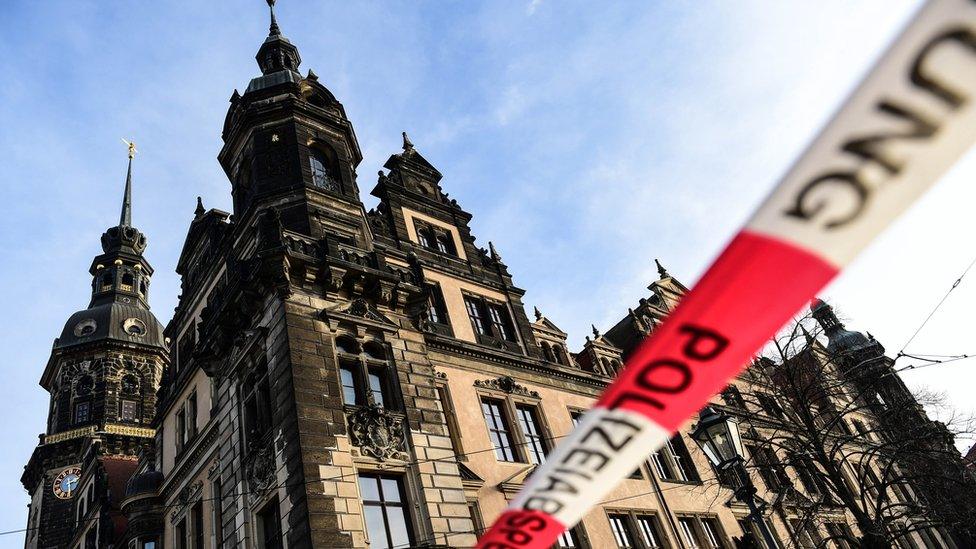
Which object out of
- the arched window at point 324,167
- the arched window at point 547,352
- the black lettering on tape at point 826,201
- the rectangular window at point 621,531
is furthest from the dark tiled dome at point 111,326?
the black lettering on tape at point 826,201

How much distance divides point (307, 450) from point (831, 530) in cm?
2460

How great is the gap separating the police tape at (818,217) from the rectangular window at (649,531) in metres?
21.3

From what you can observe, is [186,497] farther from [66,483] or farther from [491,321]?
[66,483]

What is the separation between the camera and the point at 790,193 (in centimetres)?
215

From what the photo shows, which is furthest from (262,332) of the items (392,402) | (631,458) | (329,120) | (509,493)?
(631,458)

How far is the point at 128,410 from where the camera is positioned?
1981 inches

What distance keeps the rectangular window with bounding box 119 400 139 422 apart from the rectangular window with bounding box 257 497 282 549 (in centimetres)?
4061

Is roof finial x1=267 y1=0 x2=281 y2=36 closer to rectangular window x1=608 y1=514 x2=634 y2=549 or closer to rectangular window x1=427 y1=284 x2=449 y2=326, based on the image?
rectangular window x1=427 y1=284 x2=449 y2=326

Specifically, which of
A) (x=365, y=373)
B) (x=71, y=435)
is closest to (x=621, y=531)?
(x=365, y=373)

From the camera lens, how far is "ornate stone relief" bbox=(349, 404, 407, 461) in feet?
52.6

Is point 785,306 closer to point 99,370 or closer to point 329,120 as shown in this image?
point 329,120

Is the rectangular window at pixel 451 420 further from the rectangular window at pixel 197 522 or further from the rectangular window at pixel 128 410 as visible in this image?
the rectangular window at pixel 128 410

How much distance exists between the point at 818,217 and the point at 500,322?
23.5 meters

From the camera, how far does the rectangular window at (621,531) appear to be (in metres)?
21.0
